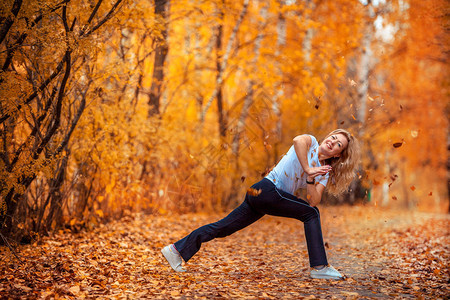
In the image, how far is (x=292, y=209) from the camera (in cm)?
429

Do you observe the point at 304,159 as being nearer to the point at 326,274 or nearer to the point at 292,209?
the point at 292,209

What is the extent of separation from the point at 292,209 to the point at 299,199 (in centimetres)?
13

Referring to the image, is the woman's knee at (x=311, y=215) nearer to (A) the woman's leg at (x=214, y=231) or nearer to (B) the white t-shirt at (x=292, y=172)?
(B) the white t-shirt at (x=292, y=172)

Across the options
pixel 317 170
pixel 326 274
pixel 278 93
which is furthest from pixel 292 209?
pixel 278 93

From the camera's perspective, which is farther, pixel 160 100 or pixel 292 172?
pixel 160 100

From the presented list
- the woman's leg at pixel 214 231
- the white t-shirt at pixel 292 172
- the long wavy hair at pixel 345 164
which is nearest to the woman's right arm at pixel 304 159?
the white t-shirt at pixel 292 172

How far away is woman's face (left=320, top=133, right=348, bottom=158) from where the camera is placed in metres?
4.39

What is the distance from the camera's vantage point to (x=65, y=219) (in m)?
6.73

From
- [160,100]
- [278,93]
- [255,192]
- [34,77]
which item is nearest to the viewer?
[255,192]

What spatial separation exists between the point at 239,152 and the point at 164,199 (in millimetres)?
2133

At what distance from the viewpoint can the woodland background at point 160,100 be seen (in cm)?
482

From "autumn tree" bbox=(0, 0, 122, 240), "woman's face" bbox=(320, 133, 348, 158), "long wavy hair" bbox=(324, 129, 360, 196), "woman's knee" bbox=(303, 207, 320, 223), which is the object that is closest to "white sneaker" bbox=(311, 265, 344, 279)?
"woman's knee" bbox=(303, 207, 320, 223)

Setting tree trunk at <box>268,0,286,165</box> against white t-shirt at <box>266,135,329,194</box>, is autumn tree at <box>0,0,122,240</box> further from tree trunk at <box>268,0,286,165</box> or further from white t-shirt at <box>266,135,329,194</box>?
tree trunk at <box>268,0,286,165</box>

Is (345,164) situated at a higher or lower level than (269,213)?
higher
